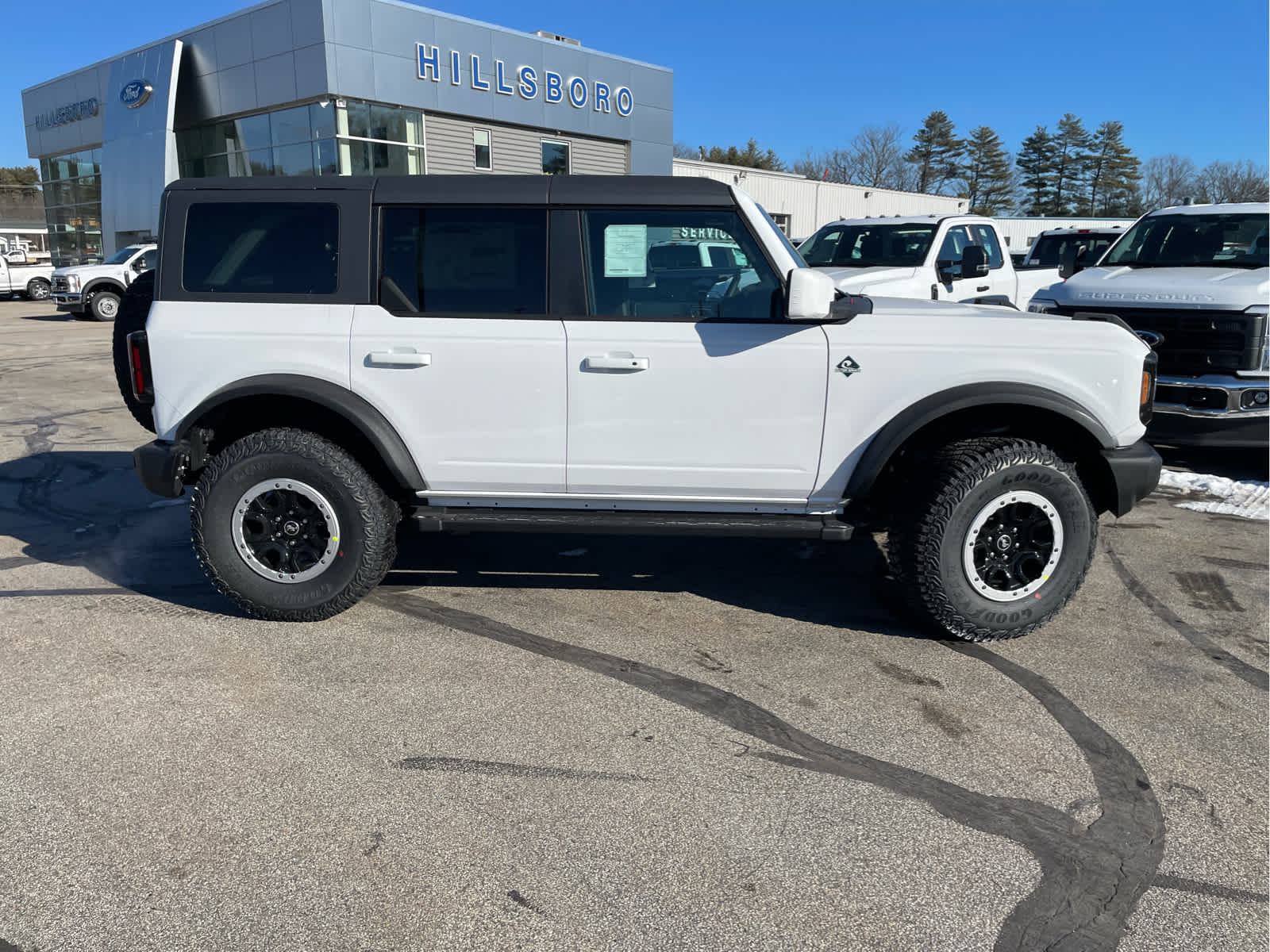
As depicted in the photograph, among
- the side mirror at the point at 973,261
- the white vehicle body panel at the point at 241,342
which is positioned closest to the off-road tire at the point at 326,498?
the white vehicle body panel at the point at 241,342

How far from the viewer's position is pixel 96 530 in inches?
231

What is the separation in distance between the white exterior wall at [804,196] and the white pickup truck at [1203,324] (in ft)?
77.0

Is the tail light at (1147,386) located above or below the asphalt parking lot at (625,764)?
above

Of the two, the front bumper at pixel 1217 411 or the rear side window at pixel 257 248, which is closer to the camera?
the rear side window at pixel 257 248

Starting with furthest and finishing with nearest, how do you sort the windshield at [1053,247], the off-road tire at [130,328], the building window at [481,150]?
the building window at [481,150], the windshield at [1053,247], the off-road tire at [130,328]

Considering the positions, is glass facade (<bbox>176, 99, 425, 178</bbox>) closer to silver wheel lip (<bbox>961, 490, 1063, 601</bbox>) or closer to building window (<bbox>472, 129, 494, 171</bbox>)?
building window (<bbox>472, 129, 494, 171</bbox>)

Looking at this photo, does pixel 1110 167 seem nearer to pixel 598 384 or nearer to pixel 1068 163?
pixel 1068 163

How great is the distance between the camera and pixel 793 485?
4.16 metres

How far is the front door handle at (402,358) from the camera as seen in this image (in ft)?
13.3

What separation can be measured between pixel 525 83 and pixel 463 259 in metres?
24.2

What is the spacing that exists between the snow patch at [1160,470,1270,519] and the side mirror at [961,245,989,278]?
278cm

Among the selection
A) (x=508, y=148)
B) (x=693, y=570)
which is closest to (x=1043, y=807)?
(x=693, y=570)

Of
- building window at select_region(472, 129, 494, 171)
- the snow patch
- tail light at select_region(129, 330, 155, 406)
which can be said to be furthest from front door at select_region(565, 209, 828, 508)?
building window at select_region(472, 129, 494, 171)

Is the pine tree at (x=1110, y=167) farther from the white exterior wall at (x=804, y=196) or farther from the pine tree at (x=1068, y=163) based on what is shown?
the white exterior wall at (x=804, y=196)
